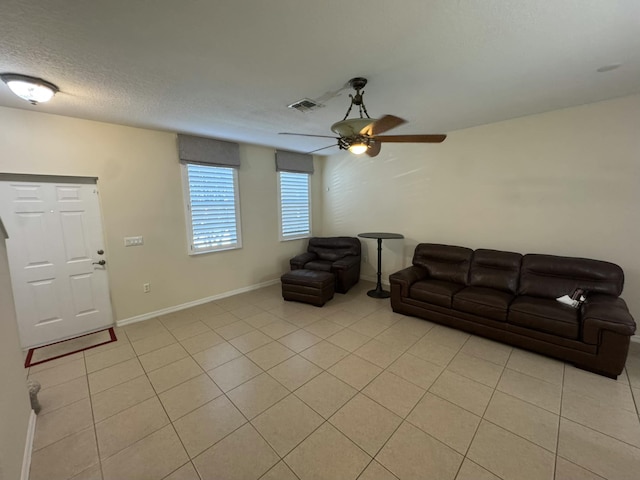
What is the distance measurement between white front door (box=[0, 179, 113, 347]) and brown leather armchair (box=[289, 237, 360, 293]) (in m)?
2.84

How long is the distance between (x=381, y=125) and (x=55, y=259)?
3938mm

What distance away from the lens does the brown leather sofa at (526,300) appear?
2275 mm

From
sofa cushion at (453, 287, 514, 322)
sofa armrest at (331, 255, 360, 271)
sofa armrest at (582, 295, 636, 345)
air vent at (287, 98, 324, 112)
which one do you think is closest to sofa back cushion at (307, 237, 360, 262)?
sofa armrest at (331, 255, 360, 271)

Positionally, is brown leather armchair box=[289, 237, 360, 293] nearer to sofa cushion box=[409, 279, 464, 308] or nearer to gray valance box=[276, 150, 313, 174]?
Result: sofa cushion box=[409, 279, 464, 308]

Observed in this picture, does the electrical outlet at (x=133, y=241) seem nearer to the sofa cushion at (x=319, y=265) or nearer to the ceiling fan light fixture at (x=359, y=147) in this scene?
the sofa cushion at (x=319, y=265)

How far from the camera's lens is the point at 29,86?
2.04 m

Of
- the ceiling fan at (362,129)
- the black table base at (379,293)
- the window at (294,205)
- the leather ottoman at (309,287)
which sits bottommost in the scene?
the black table base at (379,293)

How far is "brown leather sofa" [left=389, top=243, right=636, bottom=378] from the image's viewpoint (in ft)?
7.47

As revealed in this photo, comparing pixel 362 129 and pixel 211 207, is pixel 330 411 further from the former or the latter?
pixel 211 207

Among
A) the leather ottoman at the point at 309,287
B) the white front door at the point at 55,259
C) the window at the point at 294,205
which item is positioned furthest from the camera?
the window at the point at 294,205

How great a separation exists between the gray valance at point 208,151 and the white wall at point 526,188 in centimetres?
243

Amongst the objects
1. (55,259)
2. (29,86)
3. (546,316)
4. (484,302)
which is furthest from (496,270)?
(55,259)

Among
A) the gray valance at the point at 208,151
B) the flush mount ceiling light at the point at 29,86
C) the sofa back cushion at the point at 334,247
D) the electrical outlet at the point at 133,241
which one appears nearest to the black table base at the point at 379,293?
the sofa back cushion at the point at 334,247

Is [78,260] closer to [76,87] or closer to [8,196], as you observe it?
[8,196]
